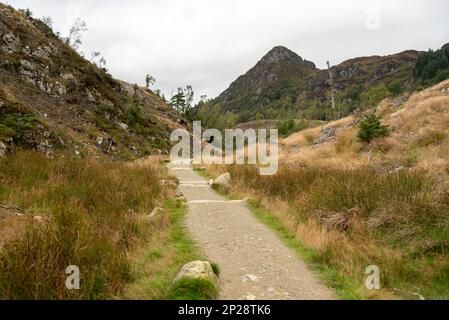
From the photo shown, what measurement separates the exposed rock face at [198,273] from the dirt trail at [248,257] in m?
0.23

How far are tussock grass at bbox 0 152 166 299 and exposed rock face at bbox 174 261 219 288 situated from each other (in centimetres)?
76

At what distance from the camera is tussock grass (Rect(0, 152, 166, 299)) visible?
4.17m

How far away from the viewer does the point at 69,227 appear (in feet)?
17.9

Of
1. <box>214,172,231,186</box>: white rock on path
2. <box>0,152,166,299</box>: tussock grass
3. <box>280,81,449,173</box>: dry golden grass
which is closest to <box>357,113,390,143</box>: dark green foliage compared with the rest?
<box>280,81,449,173</box>: dry golden grass

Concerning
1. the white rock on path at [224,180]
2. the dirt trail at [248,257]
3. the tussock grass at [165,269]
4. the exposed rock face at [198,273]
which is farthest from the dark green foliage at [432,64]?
the exposed rock face at [198,273]

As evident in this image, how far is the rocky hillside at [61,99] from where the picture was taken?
21.3 meters

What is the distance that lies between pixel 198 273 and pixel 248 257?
5.75 ft

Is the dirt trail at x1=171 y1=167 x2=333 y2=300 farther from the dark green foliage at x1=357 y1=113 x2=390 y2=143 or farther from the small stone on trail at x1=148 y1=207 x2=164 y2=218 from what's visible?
the dark green foliage at x1=357 y1=113 x2=390 y2=143

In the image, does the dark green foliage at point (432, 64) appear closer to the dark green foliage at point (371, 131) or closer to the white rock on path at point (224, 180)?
the dark green foliage at point (371, 131)

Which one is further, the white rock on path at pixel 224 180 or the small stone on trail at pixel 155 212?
the white rock on path at pixel 224 180

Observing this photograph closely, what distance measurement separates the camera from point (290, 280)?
5.47 meters

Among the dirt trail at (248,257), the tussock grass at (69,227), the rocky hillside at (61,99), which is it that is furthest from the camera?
the rocky hillside at (61,99)

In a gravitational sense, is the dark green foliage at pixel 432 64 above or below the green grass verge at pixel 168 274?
above
